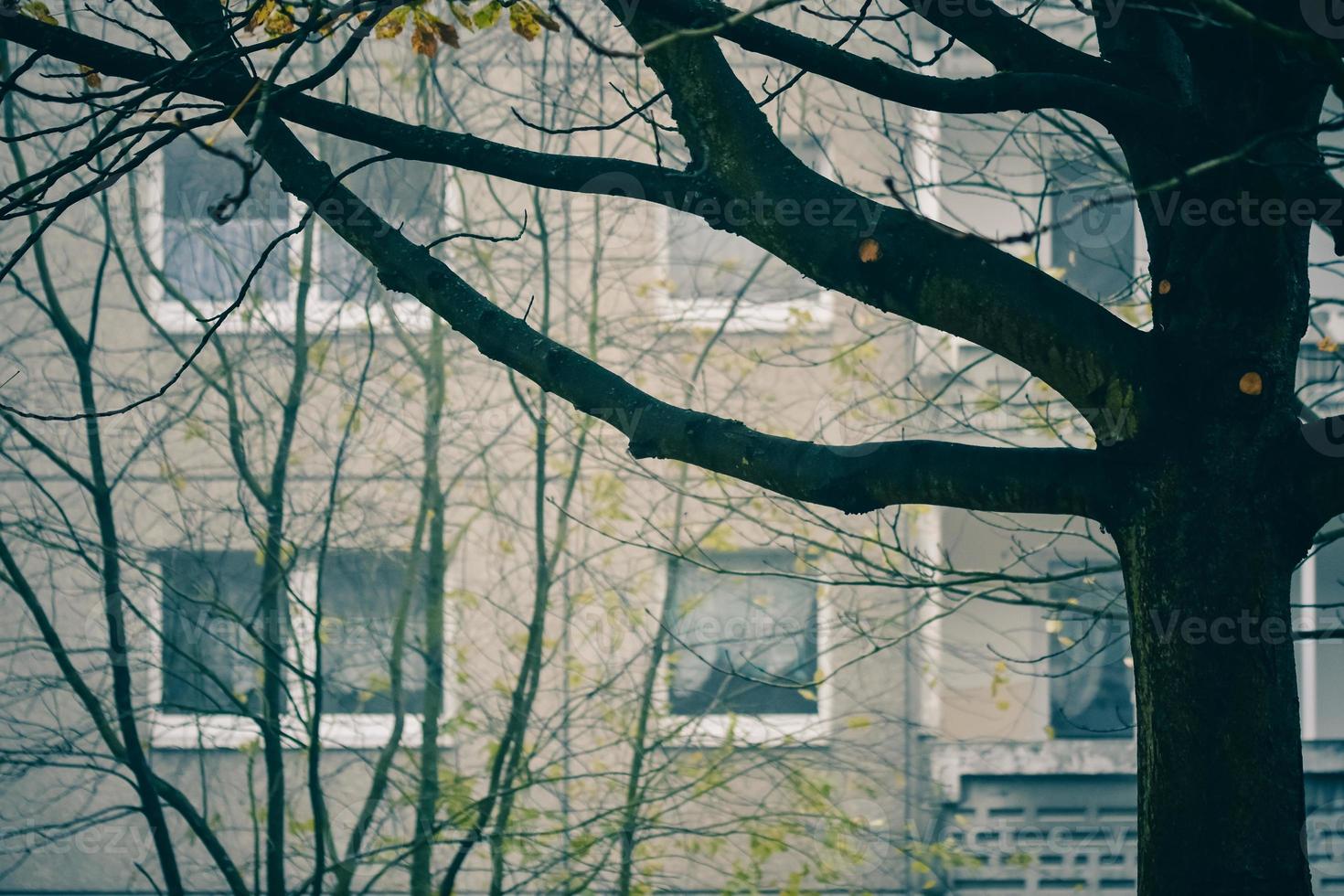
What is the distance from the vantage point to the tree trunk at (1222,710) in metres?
2.65

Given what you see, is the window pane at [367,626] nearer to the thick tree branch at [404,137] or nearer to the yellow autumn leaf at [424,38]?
the yellow autumn leaf at [424,38]

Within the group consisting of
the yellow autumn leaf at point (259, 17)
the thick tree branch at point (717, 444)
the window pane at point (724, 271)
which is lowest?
the thick tree branch at point (717, 444)

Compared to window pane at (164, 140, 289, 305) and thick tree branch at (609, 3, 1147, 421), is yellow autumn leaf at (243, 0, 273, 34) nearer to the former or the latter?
thick tree branch at (609, 3, 1147, 421)

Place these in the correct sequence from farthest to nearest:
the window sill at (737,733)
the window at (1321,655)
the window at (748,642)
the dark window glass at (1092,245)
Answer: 1. the window at (1321,655)
2. the dark window glass at (1092,245)
3. the window at (748,642)
4. the window sill at (737,733)

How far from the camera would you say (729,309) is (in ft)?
27.5

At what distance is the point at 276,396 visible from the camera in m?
7.13

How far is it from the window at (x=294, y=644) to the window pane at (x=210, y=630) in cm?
2

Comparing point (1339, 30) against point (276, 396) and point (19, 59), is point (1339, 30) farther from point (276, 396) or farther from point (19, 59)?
point (19, 59)

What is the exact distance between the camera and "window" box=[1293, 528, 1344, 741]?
9852mm

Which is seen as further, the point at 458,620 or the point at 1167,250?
the point at 458,620

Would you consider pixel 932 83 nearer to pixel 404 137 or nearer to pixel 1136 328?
pixel 1136 328

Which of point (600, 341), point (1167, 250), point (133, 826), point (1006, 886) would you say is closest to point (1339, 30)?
point (1167, 250)

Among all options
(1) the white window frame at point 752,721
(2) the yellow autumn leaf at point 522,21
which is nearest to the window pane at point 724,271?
(1) the white window frame at point 752,721

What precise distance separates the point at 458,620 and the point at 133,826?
3312mm
